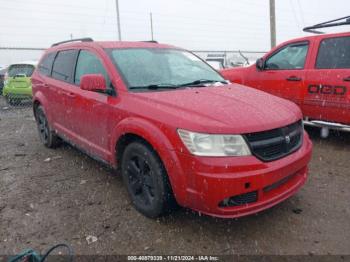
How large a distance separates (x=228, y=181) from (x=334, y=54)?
12.1ft

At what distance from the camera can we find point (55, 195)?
384 centimetres

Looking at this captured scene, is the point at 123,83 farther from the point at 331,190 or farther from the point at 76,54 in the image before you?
the point at 331,190

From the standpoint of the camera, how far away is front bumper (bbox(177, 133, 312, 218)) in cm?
259

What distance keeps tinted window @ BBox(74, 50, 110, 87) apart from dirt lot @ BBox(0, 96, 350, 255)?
130 centimetres

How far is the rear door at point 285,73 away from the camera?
5.57 m

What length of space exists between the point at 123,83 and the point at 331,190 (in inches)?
102

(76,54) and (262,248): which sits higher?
(76,54)

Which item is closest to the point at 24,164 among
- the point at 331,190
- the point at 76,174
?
the point at 76,174

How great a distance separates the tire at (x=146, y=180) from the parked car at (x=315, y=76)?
3.35m

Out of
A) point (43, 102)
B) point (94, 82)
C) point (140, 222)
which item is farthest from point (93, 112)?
point (43, 102)

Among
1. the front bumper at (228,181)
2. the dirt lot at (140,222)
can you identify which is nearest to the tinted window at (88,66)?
the dirt lot at (140,222)

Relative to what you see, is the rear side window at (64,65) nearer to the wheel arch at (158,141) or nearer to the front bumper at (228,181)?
the wheel arch at (158,141)

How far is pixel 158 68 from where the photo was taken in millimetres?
3797

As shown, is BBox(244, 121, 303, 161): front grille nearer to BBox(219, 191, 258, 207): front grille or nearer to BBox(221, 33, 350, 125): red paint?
BBox(219, 191, 258, 207): front grille
